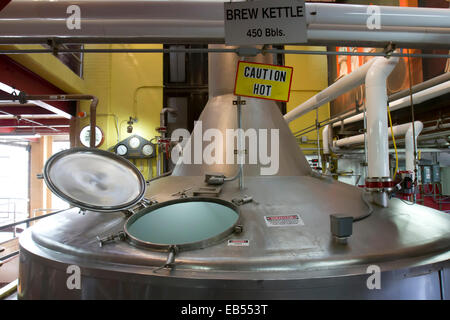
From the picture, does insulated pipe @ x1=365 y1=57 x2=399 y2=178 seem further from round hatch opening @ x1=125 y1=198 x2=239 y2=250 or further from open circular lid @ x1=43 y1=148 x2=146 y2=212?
open circular lid @ x1=43 y1=148 x2=146 y2=212

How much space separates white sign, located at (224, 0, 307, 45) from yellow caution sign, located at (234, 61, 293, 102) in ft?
0.73

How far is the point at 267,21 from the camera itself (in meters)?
1.58

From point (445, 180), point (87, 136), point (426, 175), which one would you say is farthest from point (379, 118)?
point (445, 180)

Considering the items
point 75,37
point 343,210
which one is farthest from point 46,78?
point 343,210

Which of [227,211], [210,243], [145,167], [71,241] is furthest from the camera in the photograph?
[145,167]

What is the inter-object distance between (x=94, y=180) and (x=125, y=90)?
611cm

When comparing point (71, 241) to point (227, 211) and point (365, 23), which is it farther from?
point (365, 23)

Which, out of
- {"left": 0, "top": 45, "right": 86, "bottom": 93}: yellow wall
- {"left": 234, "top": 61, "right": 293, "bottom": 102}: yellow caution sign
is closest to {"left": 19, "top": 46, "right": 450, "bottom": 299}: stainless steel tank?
{"left": 234, "top": 61, "right": 293, "bottom": 102}: yellow caution sign

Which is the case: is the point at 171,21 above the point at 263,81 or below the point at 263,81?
above

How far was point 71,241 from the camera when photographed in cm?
146

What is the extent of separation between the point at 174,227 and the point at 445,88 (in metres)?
3.52

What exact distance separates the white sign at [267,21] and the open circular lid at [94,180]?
1209 millimetres

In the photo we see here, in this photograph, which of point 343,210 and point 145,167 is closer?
point 343,210

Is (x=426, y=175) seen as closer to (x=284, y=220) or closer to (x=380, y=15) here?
(x=380, y=15)
